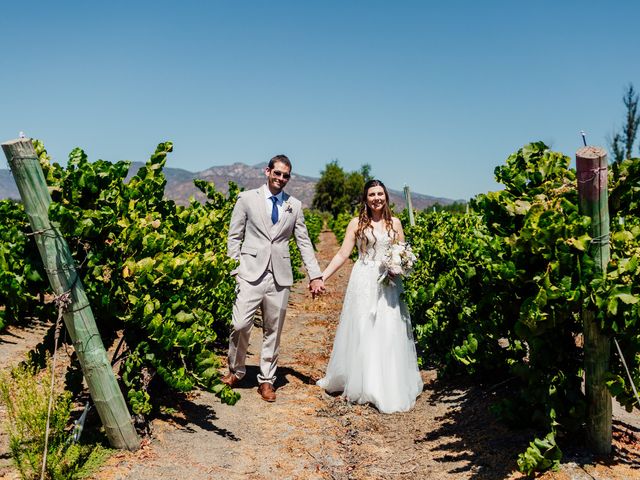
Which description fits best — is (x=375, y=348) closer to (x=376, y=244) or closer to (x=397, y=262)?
(x=397, y=262)

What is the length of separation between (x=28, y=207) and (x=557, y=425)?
11.6 ft

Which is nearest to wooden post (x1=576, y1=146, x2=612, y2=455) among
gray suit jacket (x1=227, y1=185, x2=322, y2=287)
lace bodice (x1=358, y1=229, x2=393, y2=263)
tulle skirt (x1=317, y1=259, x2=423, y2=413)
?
tulle skirt (x1=317, y1=259, x2=423, y2=413)

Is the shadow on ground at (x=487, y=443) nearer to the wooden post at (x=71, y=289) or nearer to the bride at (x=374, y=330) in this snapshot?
the bride at (x=374, y=330)

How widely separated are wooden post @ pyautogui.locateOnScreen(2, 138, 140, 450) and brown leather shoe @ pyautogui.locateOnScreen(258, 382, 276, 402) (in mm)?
1874

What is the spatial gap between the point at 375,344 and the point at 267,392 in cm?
117

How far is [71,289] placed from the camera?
3.45m

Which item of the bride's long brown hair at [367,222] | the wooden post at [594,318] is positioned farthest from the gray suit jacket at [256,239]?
the wooden post at [594,318]

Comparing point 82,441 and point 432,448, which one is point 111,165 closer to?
point 82,441

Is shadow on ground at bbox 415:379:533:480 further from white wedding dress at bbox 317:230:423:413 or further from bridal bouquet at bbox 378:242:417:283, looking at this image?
bridal bouquet at bbox 378:242:417:283

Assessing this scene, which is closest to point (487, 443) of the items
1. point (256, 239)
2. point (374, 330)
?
point (374, 330)

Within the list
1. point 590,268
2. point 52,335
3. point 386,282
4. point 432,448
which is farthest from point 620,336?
point 52,335

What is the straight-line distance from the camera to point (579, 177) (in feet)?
10.9

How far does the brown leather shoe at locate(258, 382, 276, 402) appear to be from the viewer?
554 centimetres

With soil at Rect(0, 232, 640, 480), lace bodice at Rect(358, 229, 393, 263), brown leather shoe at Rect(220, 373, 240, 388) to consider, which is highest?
lace bodice at Rect(358, 229, 393, 263)
